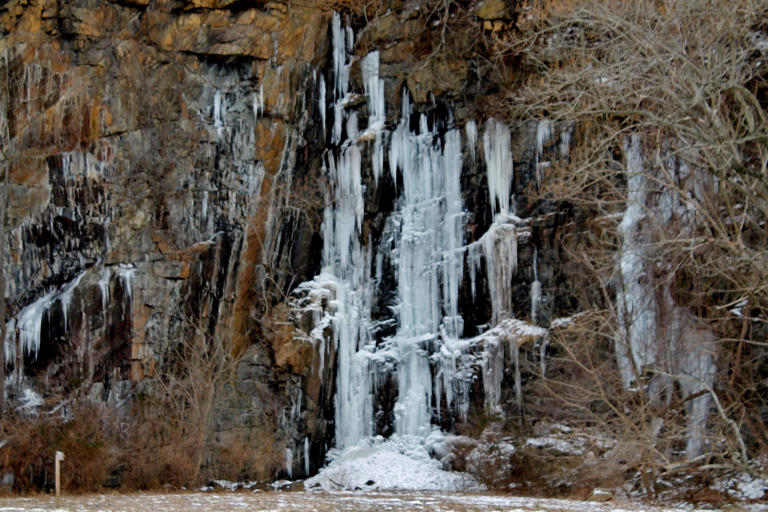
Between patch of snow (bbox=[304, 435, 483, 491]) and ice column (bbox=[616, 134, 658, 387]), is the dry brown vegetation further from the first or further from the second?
patch of snow (bbox=[304, 435, 483, 491])

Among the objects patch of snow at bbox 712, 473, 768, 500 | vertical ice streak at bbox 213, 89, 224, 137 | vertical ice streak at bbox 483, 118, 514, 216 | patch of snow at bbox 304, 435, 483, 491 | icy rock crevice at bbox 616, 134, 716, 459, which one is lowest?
patch of snow at bbox 304, 435, 483, 491

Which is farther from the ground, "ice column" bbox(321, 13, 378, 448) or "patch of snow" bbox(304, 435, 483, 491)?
"ice column" bbox(321, 13, 378, 448)

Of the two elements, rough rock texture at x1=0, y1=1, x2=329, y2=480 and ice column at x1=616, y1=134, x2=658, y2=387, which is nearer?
ice column at x1=616, y1=134, x2=658, y2=387

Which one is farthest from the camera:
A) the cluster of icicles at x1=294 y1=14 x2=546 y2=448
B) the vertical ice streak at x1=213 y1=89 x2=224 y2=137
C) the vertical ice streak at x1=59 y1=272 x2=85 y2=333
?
the vertical ice streak at x1=213 y1=89 x2=224 y2=137

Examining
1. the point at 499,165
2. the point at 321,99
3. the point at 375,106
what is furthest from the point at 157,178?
the point at 499,165

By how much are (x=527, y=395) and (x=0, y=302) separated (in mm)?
12655

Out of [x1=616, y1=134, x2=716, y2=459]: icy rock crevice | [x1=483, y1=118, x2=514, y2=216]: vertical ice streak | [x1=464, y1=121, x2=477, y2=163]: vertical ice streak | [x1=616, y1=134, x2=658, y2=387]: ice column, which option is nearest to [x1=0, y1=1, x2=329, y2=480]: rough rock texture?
[x1=464, y1=121, x2=477, y2=163]: vertical ice streak

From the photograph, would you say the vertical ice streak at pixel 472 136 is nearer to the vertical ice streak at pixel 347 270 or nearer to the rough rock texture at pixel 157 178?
the vertical ice streak at pixel 347 270

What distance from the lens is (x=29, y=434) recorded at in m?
18.4

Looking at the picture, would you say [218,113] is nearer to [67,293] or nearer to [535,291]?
[67,293]

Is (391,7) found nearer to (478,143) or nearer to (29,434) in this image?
(478,143)

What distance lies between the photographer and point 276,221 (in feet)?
70.6

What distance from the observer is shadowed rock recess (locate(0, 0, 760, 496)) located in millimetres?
19969

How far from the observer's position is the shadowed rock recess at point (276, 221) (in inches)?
786
